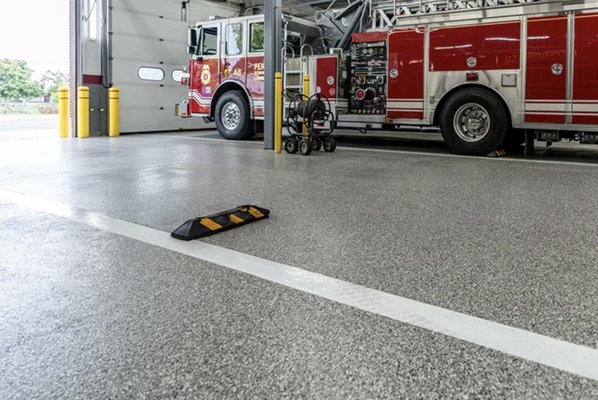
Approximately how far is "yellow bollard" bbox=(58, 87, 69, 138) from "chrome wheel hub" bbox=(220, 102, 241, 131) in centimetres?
366

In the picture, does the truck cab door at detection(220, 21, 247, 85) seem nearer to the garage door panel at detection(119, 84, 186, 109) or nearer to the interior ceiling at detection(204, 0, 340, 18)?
the garage door panel at detection(119, 84, 186, 109)

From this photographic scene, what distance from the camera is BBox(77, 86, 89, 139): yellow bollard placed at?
11.6 metres

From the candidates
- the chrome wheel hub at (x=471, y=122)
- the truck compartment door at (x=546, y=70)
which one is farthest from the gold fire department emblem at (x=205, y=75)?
the truck compartment door at (x=546, y=70)

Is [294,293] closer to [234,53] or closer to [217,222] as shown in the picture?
[217,222]

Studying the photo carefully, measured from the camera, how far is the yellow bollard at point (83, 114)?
38.0 ft

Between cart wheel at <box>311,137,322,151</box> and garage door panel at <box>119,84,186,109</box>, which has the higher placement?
garage door panel at <box>119,84,186,109</box>

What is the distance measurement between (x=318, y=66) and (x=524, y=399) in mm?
8868

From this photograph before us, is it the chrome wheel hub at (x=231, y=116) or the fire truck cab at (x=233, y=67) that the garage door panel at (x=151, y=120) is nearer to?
the fire truck cab at (x=233, y=67)

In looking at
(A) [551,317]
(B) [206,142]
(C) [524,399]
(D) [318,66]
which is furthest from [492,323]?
(B) [206,142]

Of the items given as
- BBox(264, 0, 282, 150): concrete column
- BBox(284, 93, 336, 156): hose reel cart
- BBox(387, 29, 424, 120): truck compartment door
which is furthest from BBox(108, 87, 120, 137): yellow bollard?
BBox(387, 29, 424, 120): truck compartment door

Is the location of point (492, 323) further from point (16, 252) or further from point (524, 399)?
point (16, 252)

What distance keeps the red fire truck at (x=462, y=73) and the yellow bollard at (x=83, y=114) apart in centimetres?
350

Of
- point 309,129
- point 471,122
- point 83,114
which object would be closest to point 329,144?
point 309,129

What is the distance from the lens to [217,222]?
3.44m
